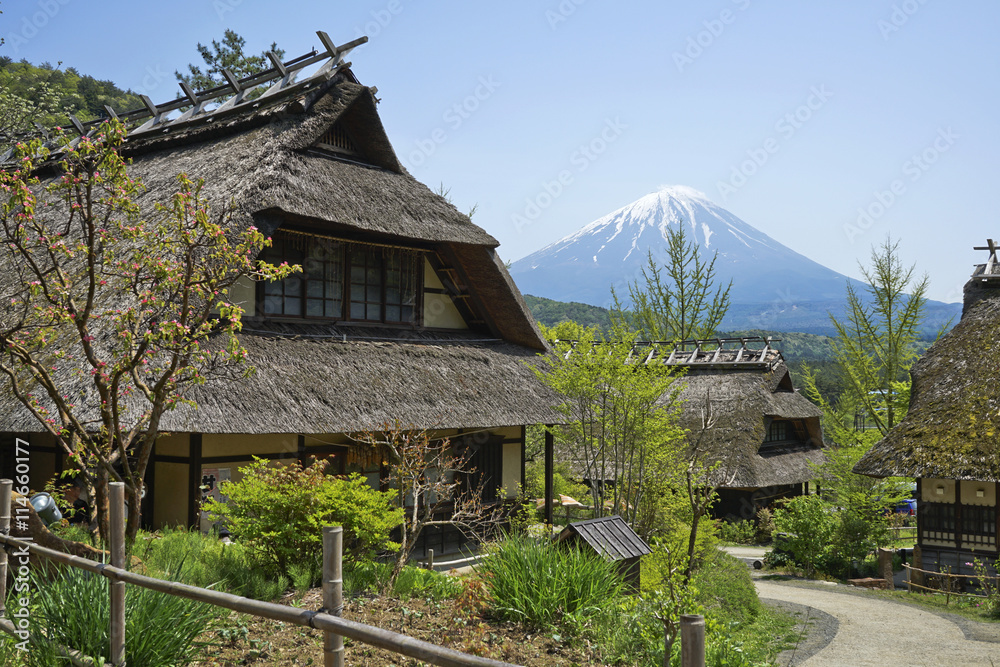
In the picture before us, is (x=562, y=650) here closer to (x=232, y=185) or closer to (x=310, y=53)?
(x=232, y=185)

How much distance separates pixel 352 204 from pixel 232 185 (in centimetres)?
202

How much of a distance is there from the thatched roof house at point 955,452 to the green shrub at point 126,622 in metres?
15.4

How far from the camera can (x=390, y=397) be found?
42.0 ft

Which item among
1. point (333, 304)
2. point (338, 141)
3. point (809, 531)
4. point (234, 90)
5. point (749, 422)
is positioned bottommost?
point (809, 531)

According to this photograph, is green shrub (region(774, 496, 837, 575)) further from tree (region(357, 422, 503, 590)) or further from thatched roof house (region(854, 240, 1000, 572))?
tree (region(357, 422, 503, 590))

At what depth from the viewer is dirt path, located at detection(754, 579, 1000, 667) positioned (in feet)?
32.1

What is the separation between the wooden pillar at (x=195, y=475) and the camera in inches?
436

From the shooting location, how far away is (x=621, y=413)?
50.2ft

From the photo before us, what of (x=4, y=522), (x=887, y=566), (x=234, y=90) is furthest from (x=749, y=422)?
(x=4, y=522)

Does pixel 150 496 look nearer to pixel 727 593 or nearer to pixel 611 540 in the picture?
pixel 611 540

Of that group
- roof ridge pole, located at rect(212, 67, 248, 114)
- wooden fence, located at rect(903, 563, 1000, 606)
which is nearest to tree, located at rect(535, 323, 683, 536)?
wooden fence, located at rect(903, 563, 1000, 606)

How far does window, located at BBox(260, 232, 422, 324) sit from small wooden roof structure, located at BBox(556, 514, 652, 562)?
22.2 ft

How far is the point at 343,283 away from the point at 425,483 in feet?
14.3

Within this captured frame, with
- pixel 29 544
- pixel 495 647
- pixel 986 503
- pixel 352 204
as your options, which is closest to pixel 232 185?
pixel 352 204
